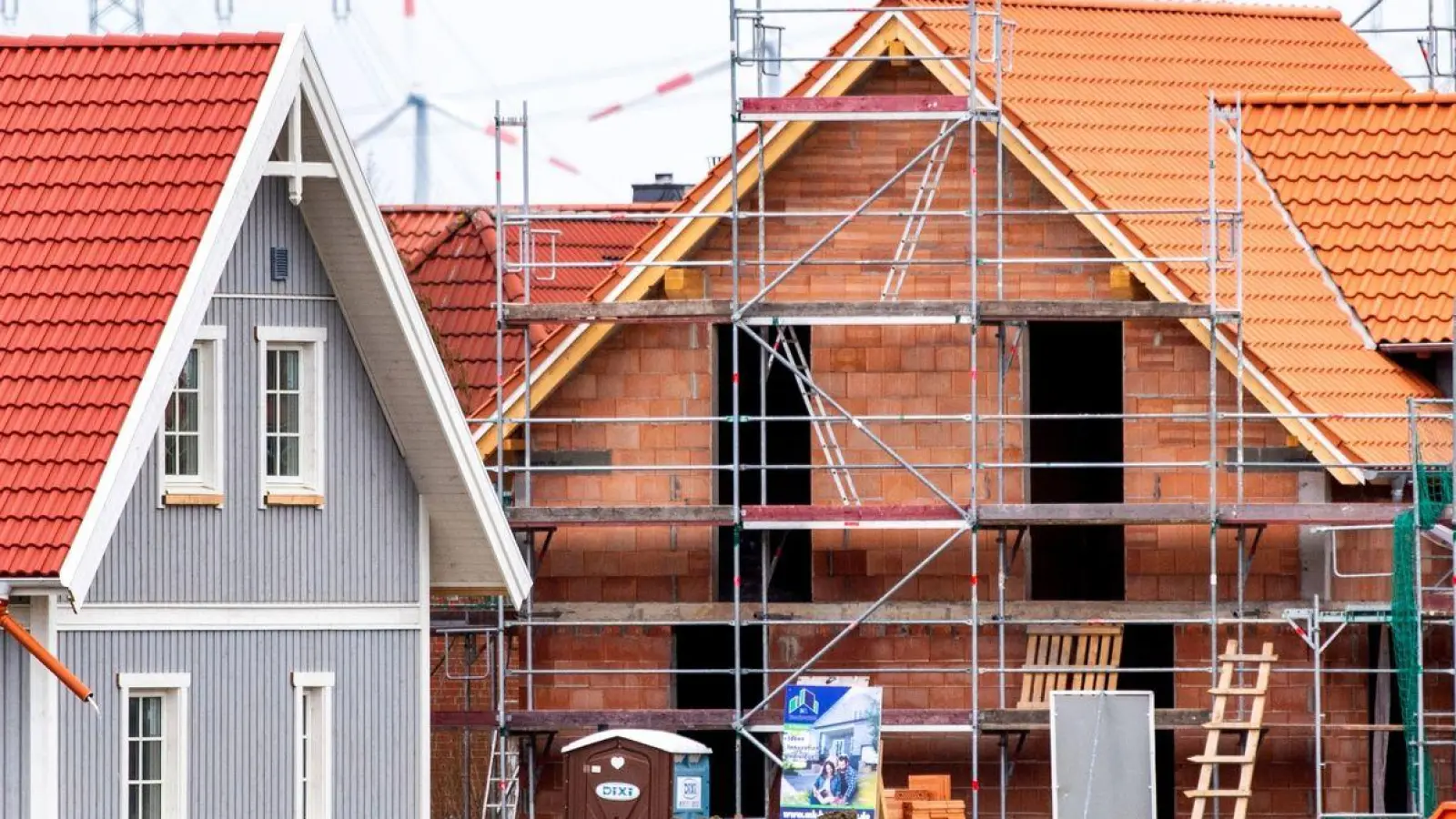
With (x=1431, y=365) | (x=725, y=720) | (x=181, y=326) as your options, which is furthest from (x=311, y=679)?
(x=1431, y=365)

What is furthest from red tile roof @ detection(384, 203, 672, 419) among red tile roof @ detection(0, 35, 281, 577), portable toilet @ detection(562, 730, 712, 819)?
red tile roof @ detection(0, 35, 281, 577)

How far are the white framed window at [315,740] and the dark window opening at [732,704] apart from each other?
699cm

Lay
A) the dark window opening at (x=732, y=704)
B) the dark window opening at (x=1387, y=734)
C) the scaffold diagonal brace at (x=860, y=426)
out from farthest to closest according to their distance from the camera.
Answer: the dark window opening at (x=732, y=704) → the dark window opening at (x=1387, y=734) → the scaffold diagonal brace at (x=860, y=426)

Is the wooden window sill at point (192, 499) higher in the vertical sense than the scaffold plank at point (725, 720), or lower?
higher

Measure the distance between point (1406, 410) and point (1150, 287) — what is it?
8.30 ft

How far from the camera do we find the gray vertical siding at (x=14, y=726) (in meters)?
22.5

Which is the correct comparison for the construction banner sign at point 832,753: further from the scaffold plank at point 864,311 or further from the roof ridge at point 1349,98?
the roof ridge at point 1349,98

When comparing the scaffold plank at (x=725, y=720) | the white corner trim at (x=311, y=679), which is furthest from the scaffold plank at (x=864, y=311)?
the white corner trim at (x=311, y=679)

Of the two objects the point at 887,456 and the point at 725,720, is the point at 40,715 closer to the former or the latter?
the point at 725,720

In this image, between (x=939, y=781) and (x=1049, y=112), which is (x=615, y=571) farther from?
(x=1049, y=112)

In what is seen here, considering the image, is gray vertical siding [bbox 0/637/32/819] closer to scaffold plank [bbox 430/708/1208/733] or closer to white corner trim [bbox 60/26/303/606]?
white corner trim [bbox 60/26/303/606]

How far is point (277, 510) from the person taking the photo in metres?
25.2

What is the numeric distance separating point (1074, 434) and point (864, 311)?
423 centimetres

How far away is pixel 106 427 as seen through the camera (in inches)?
883
